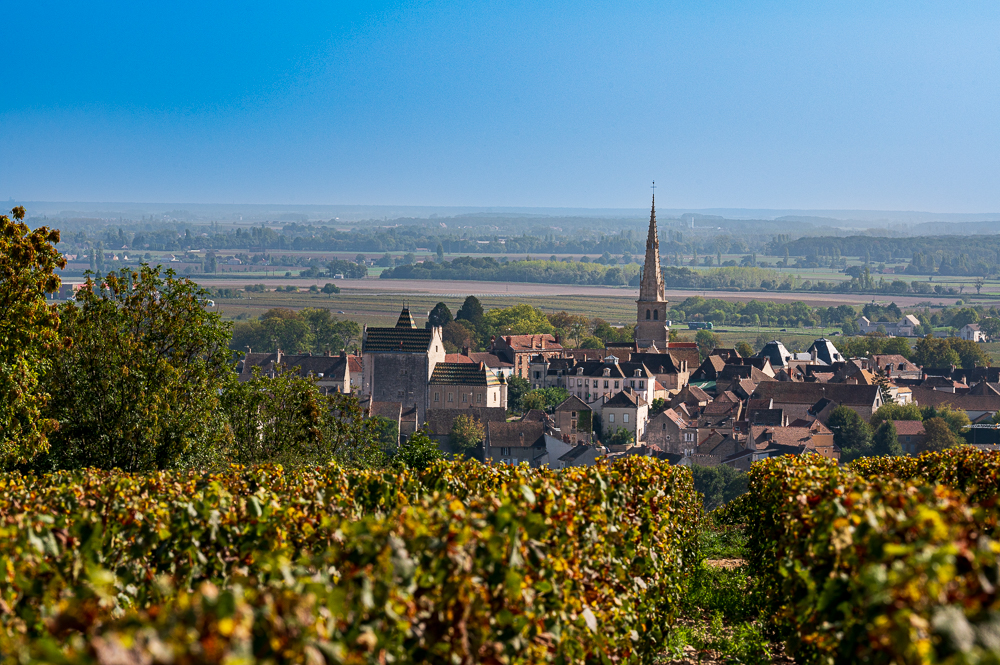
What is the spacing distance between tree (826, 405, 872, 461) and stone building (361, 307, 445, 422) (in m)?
39.7

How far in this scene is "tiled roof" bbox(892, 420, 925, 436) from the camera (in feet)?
324

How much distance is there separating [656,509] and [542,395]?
360 ft

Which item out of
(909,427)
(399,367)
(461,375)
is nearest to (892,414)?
(909,427)

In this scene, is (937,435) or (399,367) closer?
(937,435)

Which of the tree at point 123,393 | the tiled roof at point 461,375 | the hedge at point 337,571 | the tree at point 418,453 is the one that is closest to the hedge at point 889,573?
the hedge at point 337,571

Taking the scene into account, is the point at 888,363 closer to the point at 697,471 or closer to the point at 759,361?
the point at 759,361

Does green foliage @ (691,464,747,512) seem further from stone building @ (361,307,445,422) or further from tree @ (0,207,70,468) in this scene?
tree @ (0,207,70,468)

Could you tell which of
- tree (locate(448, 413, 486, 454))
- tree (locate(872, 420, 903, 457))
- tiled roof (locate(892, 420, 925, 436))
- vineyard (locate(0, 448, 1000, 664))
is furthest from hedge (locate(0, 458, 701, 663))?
tiled roof (locate(892, 420, 925, 436))

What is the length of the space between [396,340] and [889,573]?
101 meters

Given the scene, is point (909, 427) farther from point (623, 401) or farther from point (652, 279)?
point (652, 279)

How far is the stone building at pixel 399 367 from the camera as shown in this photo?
104312 millimetres

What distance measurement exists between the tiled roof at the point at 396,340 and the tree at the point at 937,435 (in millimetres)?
48187

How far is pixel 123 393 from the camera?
21969 millimetres

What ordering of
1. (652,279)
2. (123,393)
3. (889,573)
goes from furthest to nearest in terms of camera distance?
(652,279) → (123,393) → (889,573)
